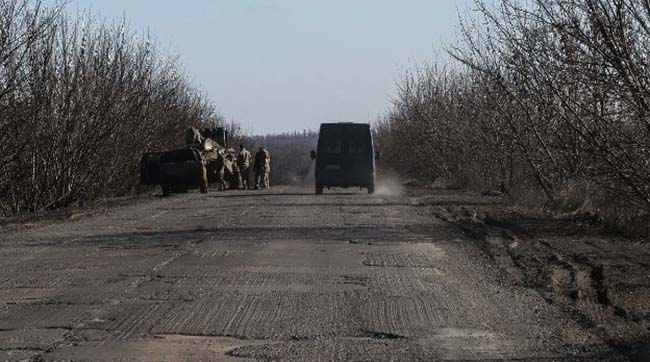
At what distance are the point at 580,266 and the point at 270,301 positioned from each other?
15.2 feet

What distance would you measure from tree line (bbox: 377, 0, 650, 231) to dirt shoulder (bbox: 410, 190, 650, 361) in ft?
3.41

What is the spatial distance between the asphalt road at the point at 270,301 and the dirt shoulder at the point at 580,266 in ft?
0.88

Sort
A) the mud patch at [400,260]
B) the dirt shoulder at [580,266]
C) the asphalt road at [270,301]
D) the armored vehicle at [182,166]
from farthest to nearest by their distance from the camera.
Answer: the armored vehicle at [182,166], the mud patch at [400,260], the dirt shoulder at [580,266], the asphalt road at [270,301]

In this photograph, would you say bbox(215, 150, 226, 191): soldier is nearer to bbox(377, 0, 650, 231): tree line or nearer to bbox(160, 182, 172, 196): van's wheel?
bbox(160, 182, 172, 196): van's wheel

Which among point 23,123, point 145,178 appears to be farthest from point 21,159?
point 145,178

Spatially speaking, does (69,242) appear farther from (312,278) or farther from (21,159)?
(21,159)

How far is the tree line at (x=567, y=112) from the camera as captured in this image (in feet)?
46.4

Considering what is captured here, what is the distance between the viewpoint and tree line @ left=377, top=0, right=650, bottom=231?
14148 millimetres

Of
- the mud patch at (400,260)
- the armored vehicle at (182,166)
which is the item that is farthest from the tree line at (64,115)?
the mud patch at (400,260)

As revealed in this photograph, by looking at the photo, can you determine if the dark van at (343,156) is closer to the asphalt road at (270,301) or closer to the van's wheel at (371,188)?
the van's wheel at (371,188)

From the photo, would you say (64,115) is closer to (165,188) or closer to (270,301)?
(165,188)

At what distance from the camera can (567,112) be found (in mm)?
18734

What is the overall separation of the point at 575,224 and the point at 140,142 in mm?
23268

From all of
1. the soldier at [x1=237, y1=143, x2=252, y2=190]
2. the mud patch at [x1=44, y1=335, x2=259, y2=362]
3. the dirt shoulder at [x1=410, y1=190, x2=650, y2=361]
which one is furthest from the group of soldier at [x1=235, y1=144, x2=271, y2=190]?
the mud patch at [x1=44, y1=335, x2=259, y2=362]
